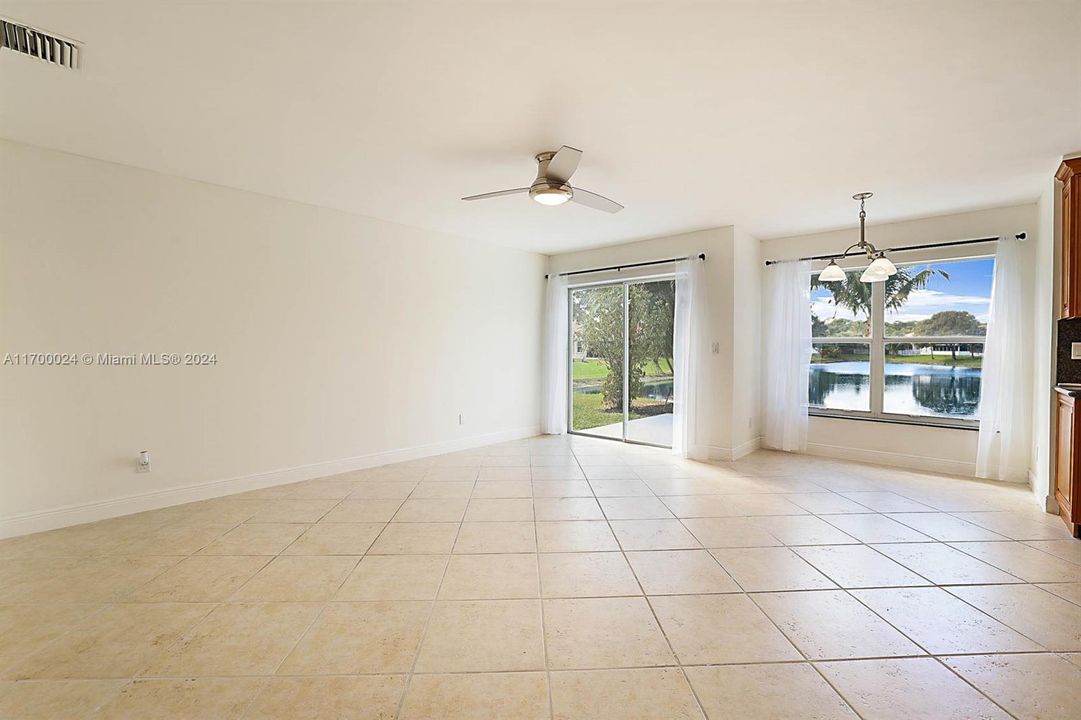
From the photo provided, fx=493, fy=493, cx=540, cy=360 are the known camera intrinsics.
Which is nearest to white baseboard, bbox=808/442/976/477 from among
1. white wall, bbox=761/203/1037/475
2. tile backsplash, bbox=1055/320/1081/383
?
white wall, bbox=761/203/1037/475

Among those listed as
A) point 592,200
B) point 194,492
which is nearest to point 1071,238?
point 592,200

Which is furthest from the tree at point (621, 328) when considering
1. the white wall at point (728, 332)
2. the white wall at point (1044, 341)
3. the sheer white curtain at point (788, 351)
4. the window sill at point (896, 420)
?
the white wall at point (1044, 341)

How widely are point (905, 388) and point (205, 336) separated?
669 centimetres

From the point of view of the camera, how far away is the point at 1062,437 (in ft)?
11.3

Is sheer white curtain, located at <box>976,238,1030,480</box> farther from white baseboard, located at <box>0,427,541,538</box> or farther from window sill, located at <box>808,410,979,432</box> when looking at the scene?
white baseboard, located at <box>0,427,541,538</box>

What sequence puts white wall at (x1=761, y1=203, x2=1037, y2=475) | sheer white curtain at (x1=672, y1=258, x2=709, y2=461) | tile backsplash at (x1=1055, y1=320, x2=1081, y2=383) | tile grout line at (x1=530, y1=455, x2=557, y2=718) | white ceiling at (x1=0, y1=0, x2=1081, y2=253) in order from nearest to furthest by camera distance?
tile grout line at (x1=530, y1=455, x2=557, y2=718) → white ceiling at (x1=0, y1=0, x2=1081, y2=253) → tile backsplash at (x1=1055, y1=320, x2=1081, y2=383) → white wall at (x1=761, y1=203, x2=1037, y2=475) → sheer white curtain at (x1=672, y1=258, x2=709, y2=461)

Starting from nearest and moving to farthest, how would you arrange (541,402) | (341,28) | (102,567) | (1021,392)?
(341,28) < (102,567) < (1021,392) < (541,402)

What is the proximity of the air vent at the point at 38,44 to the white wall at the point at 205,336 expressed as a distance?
1.50 m

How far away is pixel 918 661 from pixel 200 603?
320cm

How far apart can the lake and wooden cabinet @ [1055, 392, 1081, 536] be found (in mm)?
1342

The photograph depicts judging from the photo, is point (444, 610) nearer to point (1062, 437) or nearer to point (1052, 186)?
point (1062, 437)

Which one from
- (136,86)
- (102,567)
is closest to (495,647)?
(102,567)

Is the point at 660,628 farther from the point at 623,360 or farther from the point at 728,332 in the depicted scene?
the point at 623,360

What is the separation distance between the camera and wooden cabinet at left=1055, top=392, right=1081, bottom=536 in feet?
10.5
